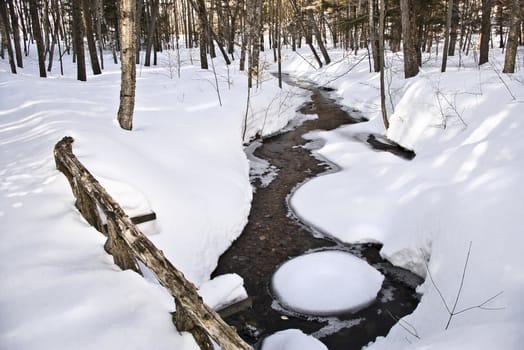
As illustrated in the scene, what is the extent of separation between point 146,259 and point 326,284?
105 inches

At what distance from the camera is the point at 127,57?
716 centimetres

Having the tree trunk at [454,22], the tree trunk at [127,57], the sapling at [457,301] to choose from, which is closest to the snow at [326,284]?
the sapling at [457,301]

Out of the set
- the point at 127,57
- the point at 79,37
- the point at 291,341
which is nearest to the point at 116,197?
the point at 291,341

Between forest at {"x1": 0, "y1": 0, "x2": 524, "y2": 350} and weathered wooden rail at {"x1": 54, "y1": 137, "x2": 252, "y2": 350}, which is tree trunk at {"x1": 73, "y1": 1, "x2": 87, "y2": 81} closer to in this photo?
forest at {"x1": 0, "y1": 0, "x2": 524, "y2": 350}

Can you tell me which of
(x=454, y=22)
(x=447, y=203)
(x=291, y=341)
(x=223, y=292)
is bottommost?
(x=291, y=341)

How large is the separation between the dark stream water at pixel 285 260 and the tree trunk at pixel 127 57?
3.13 metres

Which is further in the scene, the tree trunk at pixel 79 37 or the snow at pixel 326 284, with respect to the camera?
the tree trunk at pixel 79 37

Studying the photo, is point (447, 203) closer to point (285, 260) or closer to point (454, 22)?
point (285, 260)

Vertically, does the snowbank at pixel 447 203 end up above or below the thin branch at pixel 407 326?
above

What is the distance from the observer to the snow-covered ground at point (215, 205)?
10.1 feet

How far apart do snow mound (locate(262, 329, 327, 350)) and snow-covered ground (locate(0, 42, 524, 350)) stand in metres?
0.08

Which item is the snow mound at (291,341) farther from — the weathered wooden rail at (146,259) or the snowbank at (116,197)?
the weathered wooden rail at (146,259)

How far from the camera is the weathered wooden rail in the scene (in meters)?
2.62

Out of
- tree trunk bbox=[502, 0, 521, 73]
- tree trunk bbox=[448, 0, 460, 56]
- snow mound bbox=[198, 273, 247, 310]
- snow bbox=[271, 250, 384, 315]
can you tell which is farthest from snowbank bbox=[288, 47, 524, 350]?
tree trunk bbox=[448, 0, 460, 56]
